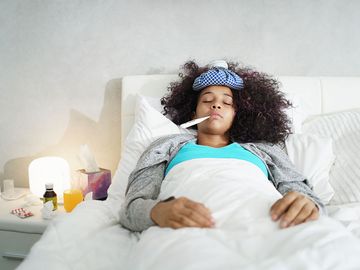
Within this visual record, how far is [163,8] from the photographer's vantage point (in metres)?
1.69

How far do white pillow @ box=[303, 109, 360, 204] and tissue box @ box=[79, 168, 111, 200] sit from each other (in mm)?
929

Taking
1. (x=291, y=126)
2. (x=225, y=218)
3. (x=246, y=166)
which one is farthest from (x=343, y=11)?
(x=225, y=218)

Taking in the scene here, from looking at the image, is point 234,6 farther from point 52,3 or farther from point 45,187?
point 45,187

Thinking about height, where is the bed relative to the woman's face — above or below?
below

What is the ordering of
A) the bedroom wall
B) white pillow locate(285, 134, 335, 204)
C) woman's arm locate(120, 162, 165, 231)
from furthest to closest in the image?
the bedroom wall < white pillow locate(285, 134, 335, 204) < woman's arm locate(120, 162, 165, 231)

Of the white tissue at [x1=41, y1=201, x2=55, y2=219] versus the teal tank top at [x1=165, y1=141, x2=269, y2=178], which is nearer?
→ the teal tank top at [x1=165, y1=141, x2=269, y2=178]

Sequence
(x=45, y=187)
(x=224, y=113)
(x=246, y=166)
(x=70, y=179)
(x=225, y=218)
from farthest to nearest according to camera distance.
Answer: (x=70, y=179) < (x=45, y=187) < (x=224, y=113) < (x=246, y=166) < (x=225, y=218)

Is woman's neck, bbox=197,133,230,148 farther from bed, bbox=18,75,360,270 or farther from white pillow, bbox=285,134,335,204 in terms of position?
white pillow, bbox=285,134,335,204

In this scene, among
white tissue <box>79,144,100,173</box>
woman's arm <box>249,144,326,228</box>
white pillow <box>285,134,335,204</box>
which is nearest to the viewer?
woman's arm <box>249,144,326,228</box>

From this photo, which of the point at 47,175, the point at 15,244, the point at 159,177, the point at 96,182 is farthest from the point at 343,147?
the point at 15,244

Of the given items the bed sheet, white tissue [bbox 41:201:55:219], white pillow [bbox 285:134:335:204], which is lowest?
white tissue [bbox 41:201:55:219]

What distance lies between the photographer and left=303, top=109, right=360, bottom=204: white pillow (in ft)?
4.10

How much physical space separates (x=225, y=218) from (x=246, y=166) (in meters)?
0.27

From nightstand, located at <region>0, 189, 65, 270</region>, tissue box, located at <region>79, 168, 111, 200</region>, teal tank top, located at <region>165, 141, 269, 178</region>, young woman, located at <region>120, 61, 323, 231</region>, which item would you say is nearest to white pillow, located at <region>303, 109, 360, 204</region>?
young woman, located at <region>120, 61, 323, 231</region>
